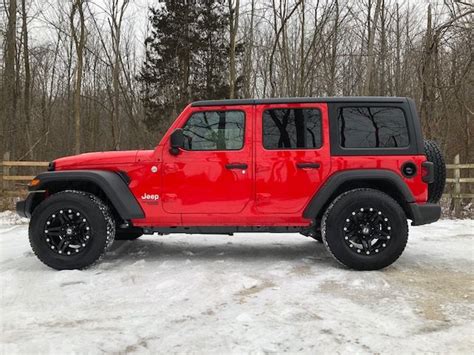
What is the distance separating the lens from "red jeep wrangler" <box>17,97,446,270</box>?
423 cm

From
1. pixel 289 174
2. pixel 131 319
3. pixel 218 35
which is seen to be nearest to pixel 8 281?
pixel 131 319

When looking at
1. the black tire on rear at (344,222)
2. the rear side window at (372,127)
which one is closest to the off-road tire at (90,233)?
the black tire on rear at (344,222)

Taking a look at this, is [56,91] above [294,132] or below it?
above

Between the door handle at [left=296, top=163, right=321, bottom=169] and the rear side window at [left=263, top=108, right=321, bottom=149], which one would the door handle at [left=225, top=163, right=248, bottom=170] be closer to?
the rear side window at [left=263, top=108, right=321, bottom=149]

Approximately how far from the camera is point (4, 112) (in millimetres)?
17406

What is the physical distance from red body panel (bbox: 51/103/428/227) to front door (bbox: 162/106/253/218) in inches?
0.4

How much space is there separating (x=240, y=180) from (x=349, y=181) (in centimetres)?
119

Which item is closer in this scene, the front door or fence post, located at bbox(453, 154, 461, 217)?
the front door

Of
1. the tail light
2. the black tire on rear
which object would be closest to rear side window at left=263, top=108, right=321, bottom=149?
the black tire on rear

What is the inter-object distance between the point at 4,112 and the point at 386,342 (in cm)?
1902

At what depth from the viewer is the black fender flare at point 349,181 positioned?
165 inches

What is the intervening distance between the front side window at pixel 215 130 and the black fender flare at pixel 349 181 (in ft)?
3.36

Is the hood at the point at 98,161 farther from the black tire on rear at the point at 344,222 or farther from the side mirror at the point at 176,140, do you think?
the black tire on rear at the point at 344,222

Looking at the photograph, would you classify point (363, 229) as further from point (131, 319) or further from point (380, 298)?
point (131, 319)
